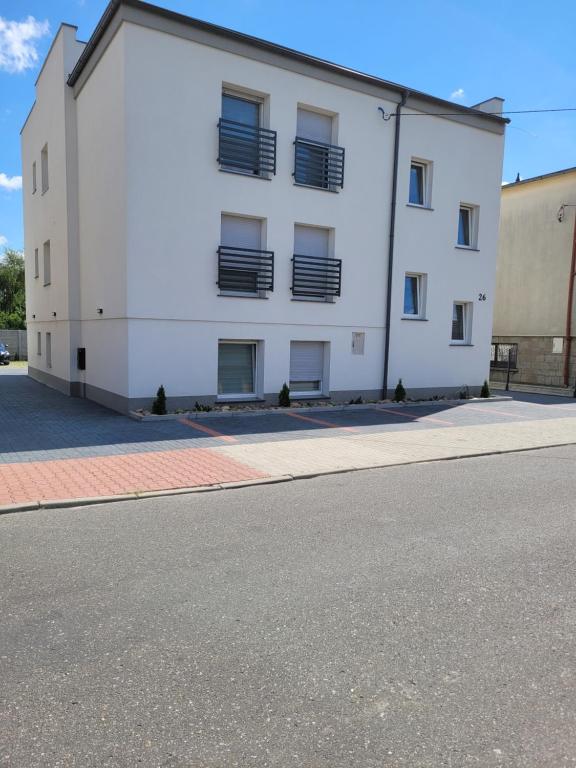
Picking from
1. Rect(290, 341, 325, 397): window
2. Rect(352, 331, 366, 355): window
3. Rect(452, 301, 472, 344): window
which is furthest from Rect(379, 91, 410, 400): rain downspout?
Rect(452, 301, 472, 344): window

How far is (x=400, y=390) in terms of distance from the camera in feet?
48.6

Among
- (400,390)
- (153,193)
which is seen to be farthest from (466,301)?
(153,193)

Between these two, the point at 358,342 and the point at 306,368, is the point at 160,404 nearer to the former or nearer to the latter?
the point at 306,368

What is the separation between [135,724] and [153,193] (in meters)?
10.7

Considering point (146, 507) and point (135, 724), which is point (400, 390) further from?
point (135, 724)

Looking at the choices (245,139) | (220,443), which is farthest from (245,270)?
(220,443)

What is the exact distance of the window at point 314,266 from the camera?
13.4 meters

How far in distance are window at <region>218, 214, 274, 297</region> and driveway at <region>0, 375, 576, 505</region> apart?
3006mm

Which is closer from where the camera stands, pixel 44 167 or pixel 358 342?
pixel 358 342

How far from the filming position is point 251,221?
42.3 feet

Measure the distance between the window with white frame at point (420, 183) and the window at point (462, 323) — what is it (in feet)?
10.6

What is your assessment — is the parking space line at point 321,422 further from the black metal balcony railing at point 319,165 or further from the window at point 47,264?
the window at point 47,264

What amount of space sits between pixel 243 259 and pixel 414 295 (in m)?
5.55

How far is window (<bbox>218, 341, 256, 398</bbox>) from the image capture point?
12867 millimetres
